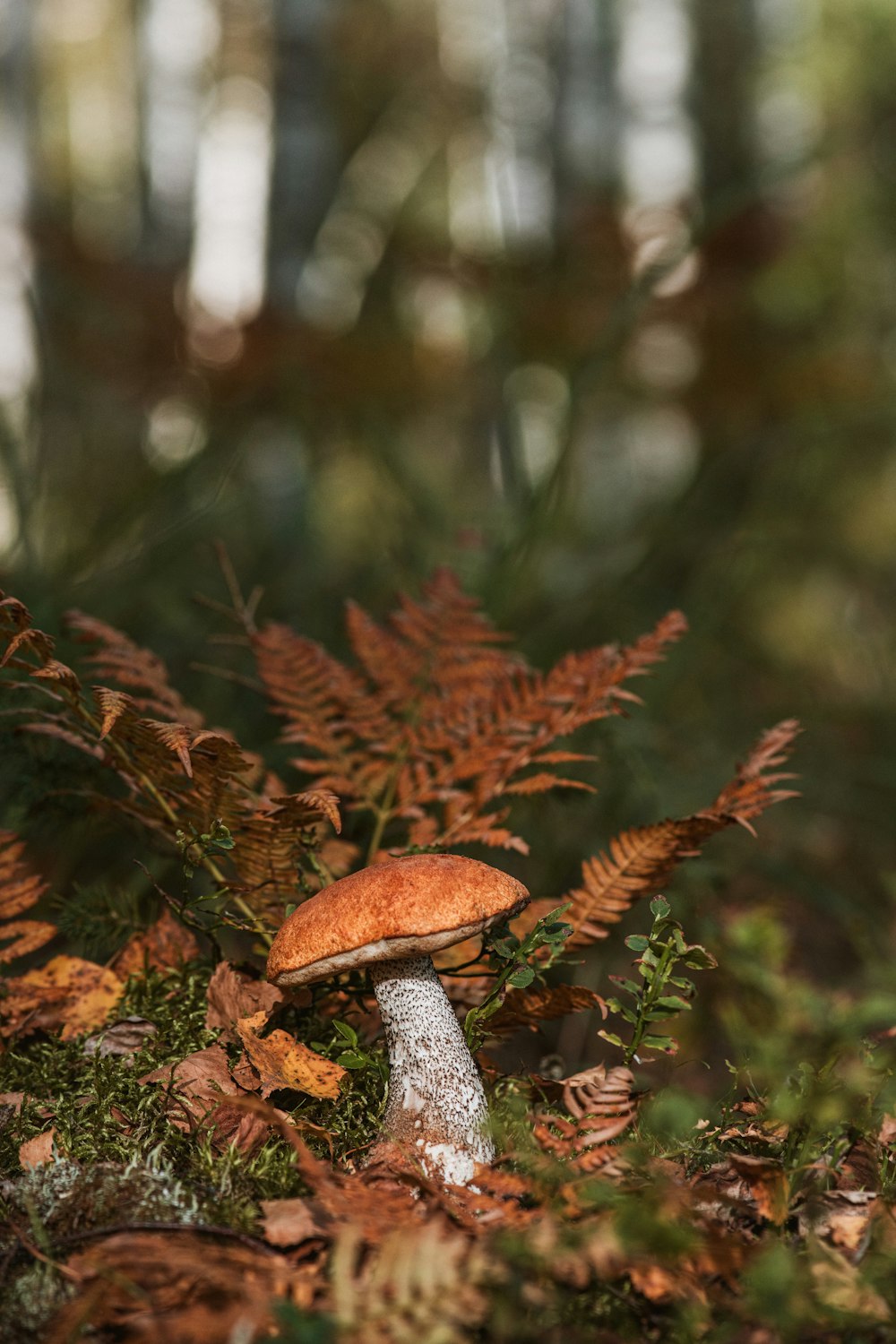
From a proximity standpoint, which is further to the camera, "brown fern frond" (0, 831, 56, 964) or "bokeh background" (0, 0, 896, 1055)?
"bokeh background" (0, 0, 896, 1055)

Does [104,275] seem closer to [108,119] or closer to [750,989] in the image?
[750,989]

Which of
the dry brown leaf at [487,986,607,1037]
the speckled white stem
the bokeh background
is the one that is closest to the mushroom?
the speckled white stem

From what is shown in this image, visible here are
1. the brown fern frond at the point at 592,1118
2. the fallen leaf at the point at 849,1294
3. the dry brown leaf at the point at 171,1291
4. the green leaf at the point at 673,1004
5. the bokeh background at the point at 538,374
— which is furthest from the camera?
the bokeh background at the point at 538,374

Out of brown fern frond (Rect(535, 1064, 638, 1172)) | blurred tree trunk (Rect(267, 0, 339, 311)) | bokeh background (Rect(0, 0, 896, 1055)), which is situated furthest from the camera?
blurred tree trunk (Rect(267, 0, 339, 311))

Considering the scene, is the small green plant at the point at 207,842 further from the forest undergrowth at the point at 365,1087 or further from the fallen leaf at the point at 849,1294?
the fallen leaf at the point at 849,1294

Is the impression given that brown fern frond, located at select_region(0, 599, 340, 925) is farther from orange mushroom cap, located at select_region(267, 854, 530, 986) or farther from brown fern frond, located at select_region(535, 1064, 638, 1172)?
brown fern frond, located at select_region(535, 1064, 638, 1172)

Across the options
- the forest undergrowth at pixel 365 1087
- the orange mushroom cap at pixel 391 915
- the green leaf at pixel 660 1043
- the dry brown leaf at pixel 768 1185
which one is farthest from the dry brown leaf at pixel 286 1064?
the dry brown leaf at pixel 768 1185

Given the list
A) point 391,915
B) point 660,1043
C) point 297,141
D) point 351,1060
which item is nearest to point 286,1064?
point 351,1060
